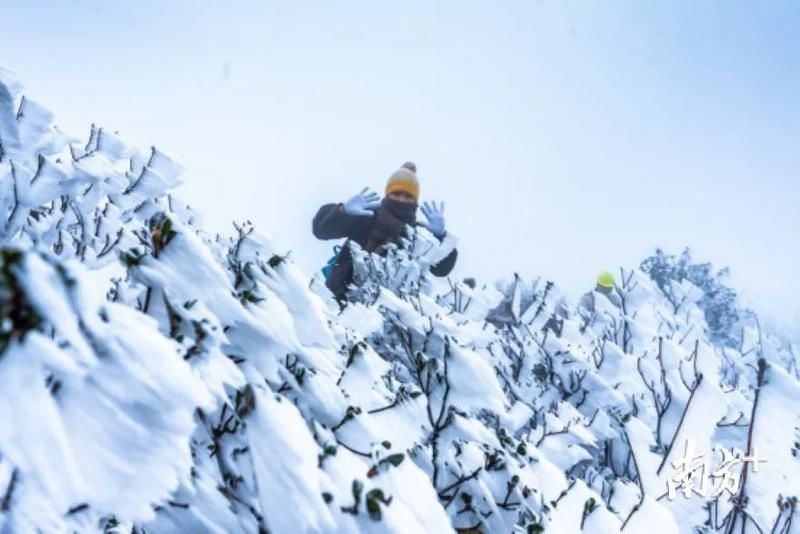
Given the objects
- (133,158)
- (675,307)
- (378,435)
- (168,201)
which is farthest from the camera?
(675,307)

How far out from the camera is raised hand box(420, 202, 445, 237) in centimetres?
659

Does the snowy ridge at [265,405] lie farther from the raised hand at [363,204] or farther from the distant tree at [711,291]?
the distant tree at [711,291]

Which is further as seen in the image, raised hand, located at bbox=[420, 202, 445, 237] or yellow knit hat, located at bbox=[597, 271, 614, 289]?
yellow knit hat, located at bbox=[597, 271, 614, 289]

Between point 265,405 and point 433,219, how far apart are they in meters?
5.85

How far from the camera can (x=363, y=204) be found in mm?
6730

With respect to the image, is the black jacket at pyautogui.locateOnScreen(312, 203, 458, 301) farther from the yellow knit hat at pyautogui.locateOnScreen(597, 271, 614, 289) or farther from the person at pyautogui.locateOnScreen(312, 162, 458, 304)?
the yellow knit hat at pyautogui.locateOnScreen(597, 271, 614, 289)

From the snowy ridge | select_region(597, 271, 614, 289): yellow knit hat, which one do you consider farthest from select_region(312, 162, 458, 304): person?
the snowy ridge

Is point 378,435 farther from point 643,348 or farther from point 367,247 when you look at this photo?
point 367,247

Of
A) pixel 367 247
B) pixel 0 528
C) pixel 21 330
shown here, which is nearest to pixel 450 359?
pixel 0 528

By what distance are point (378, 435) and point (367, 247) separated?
5406mm

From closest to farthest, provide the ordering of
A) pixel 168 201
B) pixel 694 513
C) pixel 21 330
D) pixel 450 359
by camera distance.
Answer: pixel 21 330, pixel 450 359, pixel 694 513, pixel 168 201

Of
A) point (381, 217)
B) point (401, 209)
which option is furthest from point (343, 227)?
point (401, 209)

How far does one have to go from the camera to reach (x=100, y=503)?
2.14ft

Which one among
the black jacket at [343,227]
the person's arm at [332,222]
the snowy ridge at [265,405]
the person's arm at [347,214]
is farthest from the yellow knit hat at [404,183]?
the snowy ridge at [265,405]
